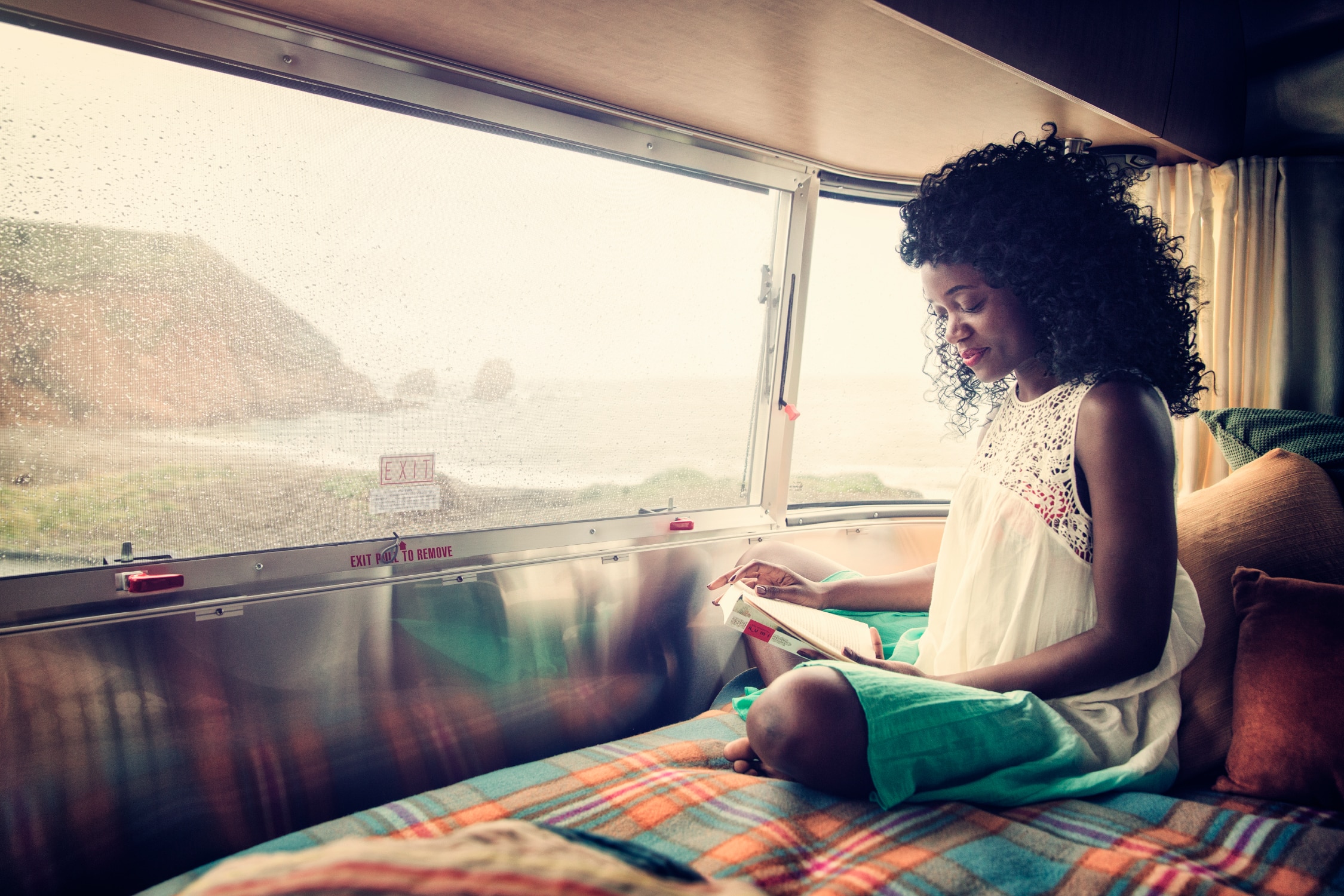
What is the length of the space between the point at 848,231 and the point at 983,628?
1.94 meters

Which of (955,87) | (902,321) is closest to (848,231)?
(902,321)

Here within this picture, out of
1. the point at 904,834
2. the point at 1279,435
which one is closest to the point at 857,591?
the point at 904,834

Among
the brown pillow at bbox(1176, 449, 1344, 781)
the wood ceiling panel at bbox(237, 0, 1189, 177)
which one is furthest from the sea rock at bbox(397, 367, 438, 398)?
the brown pillow at bbox(1176, 449, 1344, 781)

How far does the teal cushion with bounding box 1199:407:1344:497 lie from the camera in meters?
2.14

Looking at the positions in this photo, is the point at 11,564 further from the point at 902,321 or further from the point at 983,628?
the point at 902,321

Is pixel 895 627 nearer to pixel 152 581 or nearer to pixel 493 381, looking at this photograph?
pixel 493 381

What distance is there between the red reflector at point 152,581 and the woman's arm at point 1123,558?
1907mm

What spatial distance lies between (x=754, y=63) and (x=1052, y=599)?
154 cm

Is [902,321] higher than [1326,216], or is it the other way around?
[1326,216]

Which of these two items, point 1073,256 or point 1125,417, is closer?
point 1125,417

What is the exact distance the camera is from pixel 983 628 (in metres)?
1.81

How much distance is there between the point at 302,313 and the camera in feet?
6.36

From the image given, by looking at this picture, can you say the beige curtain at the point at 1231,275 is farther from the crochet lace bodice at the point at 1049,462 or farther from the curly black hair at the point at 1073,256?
the crochet lace bodice at the point at 1049,462

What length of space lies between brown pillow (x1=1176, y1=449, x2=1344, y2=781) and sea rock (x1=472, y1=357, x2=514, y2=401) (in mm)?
2010
